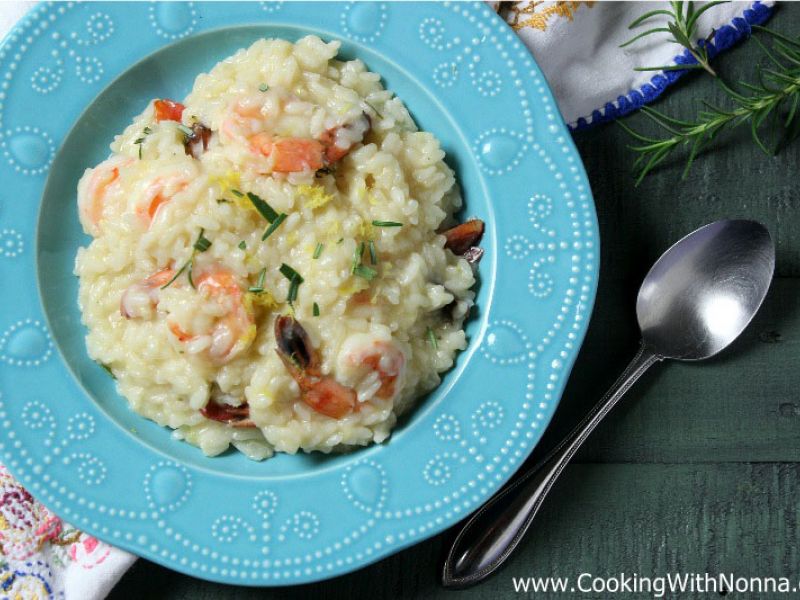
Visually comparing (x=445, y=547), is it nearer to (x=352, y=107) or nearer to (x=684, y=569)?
(x=684, y=569)

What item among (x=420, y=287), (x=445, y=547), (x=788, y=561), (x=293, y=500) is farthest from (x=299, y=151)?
(x=788, y=561)

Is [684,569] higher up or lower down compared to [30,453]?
lower down

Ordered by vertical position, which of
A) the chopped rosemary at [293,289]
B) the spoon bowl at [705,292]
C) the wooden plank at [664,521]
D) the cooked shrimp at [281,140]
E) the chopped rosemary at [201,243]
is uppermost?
the cooked shrimp at [281,140]

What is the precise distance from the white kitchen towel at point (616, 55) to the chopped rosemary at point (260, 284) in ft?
4.79

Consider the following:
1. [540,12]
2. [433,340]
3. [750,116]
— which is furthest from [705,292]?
[540,12]

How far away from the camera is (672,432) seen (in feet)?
10.9

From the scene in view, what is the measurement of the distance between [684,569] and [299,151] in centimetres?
231

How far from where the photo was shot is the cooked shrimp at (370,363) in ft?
8.53

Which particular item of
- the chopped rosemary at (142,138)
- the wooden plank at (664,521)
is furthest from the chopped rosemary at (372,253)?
the wooden plank at (664,521)

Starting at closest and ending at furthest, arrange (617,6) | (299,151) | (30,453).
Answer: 1. (299,151)
2. (30,453)
3. (617,6)

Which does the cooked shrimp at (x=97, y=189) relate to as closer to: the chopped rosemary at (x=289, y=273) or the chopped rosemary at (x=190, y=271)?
the chopped rosemary at (x=190, y=271)

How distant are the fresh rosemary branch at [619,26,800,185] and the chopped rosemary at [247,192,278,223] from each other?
1.42 meters

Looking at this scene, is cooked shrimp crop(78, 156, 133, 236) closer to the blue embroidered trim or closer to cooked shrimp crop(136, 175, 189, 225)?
cooked shrimp crop(136, 175, 189, 225)

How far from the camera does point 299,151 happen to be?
2623mm
